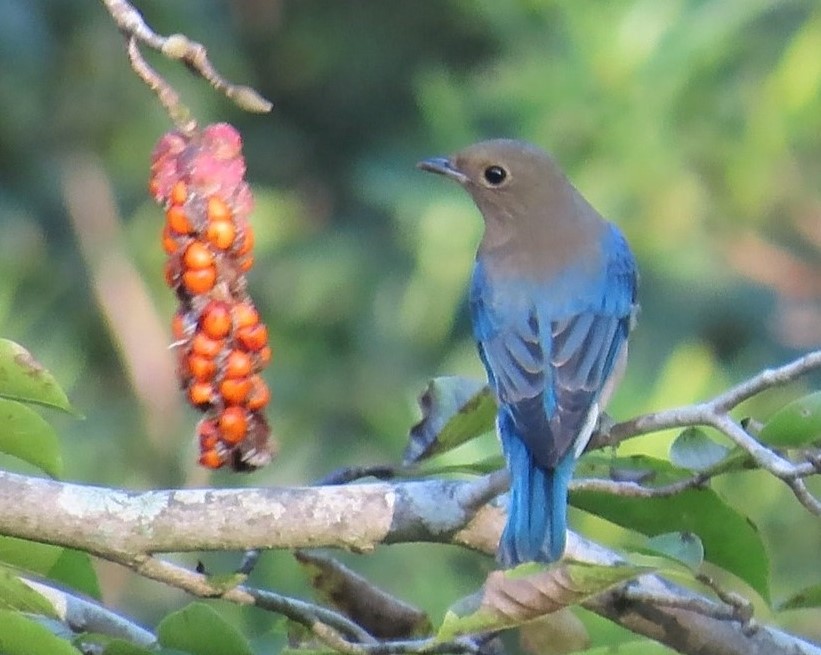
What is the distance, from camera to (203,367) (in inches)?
95.0

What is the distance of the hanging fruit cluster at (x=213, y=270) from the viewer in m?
2.40

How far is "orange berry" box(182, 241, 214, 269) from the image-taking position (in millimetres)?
2402

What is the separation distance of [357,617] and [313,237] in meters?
5.45

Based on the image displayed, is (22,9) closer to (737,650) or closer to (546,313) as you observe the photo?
(546,313)

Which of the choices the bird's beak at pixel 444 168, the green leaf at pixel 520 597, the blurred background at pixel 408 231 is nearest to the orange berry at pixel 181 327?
the green leaf at pixel 520 597

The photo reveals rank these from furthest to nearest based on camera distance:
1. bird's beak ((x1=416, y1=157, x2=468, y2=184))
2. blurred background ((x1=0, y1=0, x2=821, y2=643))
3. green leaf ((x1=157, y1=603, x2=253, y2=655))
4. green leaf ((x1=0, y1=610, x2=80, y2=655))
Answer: blurred background ((x1=0, y1=0, x2=821, y2=643))
bird's beak ((x1=416, y1=157, x2=468, y2=184))
green leaf ((x1=157, y1=603, x2=253, y2=655))
green leaf ((x1=0, y1=610, x2=80, y2=655))

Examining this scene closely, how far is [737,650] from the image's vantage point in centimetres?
241

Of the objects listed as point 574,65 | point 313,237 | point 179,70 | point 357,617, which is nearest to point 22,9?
point 179,70

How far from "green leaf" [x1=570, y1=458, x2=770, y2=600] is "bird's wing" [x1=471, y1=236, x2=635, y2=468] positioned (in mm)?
337

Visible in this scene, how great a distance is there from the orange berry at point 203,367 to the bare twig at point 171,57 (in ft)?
1.09

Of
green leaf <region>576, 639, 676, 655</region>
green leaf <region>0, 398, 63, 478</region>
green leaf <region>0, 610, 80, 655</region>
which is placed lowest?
green leaf <region>0, 610, 80, 655</region>

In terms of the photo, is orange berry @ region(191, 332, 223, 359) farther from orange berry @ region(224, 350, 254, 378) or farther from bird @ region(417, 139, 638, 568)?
bird @ region(417, 139, 638, 568)

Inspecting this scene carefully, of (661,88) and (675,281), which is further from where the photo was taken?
(675,281)

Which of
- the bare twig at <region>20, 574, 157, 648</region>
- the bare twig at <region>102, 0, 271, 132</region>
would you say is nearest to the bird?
the bare twig at <region>20, 574, 157, 648</region>
